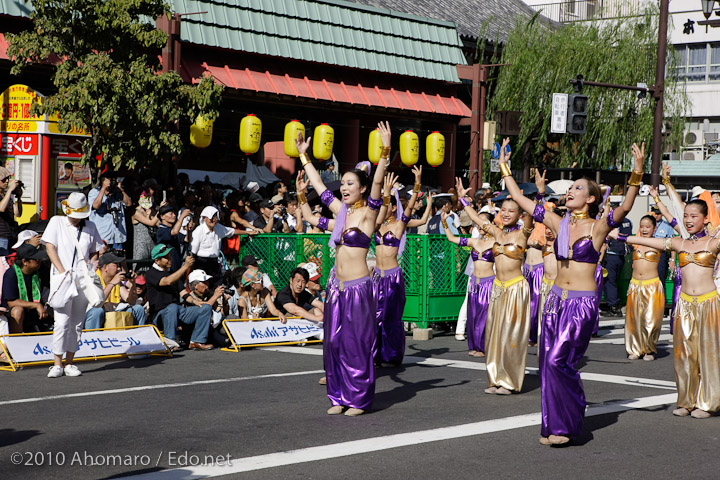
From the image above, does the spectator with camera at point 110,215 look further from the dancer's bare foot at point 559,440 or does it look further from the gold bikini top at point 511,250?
the dancer's bare foot at point 559,440

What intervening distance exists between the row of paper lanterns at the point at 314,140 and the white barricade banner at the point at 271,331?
155 inches

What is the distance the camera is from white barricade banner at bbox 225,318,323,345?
12656 millimetres

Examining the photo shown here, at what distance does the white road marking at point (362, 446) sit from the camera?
6.04m

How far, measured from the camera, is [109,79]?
1452 centimetres

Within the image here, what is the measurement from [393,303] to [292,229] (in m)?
6.26

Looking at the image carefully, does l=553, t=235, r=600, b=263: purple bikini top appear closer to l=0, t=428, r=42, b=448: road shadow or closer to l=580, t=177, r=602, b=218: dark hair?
l=580, t=177, r=602, b=218: dark hair

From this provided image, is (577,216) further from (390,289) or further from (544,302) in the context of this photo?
(390,289)

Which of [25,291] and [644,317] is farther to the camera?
[644,317]

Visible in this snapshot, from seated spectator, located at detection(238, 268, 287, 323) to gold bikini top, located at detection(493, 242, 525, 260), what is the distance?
4.38 m

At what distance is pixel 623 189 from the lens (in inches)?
1064

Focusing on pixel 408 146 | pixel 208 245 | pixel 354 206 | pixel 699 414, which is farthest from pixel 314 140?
pixel 699 414

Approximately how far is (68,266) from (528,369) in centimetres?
529

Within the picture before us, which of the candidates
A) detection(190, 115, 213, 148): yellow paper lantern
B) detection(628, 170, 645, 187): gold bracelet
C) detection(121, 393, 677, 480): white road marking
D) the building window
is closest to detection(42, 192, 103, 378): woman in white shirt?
detection(121, 393, 677, 480): white road marking

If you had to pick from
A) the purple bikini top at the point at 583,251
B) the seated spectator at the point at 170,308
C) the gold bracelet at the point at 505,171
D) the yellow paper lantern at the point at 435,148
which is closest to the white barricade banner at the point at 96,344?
the seated spectator at the point at 170,308
